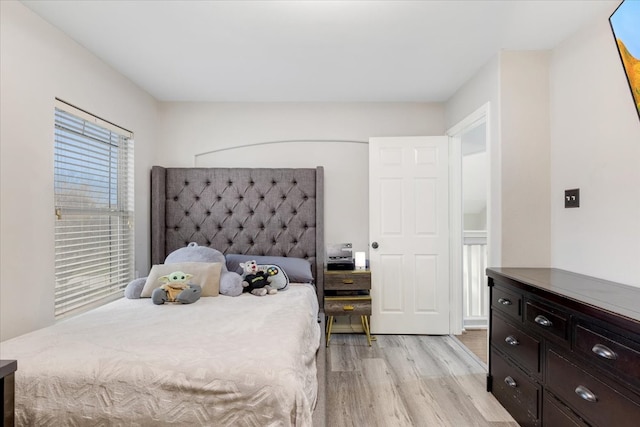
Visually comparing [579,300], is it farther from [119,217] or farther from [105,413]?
[119,217]

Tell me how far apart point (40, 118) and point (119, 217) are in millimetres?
1056

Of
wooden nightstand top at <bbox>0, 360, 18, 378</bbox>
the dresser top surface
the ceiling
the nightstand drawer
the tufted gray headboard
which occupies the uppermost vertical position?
the ceiling

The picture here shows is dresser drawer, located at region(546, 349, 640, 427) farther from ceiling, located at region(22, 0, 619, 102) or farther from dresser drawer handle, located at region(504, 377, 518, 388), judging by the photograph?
ceiling, located at region(22, 0, 619, 102)

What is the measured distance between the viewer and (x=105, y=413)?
1.31 m

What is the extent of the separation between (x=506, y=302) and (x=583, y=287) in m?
0.46

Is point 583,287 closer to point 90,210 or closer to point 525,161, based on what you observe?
point 525,161

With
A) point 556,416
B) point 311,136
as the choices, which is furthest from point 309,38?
point 556,416

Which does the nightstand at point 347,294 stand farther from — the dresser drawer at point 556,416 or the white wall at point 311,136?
the dresser drawer at point 556,416

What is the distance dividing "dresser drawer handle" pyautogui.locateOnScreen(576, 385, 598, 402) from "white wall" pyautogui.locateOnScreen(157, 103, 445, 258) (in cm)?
225

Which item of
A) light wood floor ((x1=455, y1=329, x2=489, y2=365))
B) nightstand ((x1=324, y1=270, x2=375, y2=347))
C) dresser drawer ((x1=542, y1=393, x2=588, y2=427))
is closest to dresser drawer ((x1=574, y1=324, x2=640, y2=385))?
dresser drawer ((x1=542, y1=393, x2=588, y2=427))

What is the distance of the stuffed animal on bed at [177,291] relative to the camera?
2.34 m

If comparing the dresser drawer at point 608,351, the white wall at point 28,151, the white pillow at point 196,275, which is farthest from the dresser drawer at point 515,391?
the white wall at point 28,151

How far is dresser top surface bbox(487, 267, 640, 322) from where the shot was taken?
1.41 meters

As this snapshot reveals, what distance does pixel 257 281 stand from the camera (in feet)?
8.74
